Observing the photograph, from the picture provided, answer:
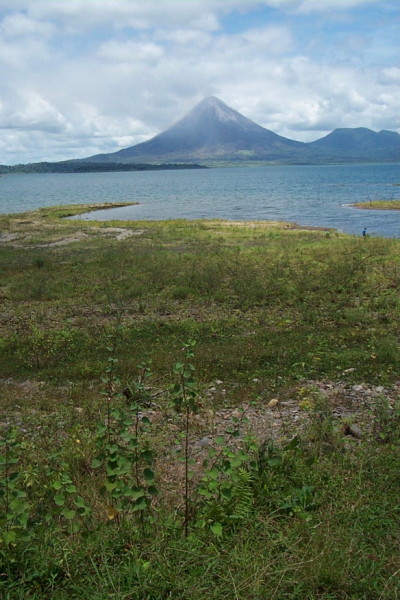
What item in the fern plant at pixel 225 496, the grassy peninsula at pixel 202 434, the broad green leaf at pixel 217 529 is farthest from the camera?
the fern plant at pixel 225 496

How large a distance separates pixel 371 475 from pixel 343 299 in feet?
34.6

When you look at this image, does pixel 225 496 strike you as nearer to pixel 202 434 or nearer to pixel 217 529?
pixel 217 529

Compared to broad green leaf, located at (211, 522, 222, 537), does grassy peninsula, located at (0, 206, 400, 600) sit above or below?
below

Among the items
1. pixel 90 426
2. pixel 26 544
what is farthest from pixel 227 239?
pixel 26 544

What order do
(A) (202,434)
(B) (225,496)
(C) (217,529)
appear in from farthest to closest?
(A) (202,434) → (B) (225,496) → (C) (217,529)

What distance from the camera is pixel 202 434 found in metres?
7.09

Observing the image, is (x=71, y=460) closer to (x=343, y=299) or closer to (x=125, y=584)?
(x=125, y=584)

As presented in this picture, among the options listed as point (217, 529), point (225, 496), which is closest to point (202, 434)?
point (225, 496)

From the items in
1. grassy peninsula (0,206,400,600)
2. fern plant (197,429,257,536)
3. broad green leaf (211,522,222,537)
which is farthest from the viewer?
fern plant (197,429,257,536)

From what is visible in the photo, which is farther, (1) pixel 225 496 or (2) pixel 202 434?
(2) pixel 202 434

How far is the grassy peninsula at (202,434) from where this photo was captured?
12.2 feet

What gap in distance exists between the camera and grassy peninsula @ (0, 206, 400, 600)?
12.2ft

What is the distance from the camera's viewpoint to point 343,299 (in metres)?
15.3

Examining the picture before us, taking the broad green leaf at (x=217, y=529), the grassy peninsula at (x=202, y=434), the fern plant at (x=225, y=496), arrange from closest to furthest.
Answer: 1. the grassy peninsula at (x=202, y=434)
2. the broad green leaf at (x=217, y=529)
3. the fern plant at (x=225, y=496)
